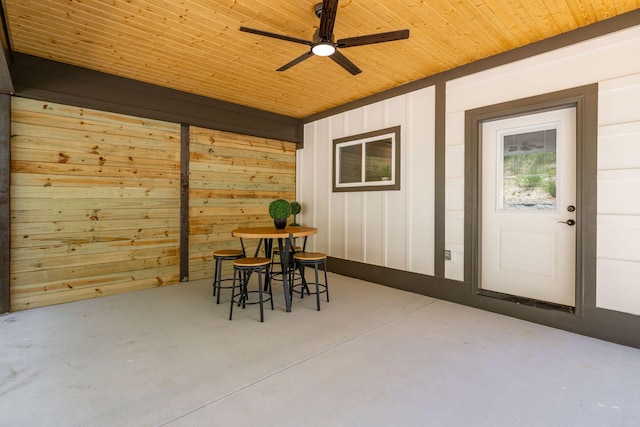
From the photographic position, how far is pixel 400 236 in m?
4.43

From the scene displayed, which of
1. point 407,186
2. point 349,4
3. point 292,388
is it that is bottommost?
point 292,388

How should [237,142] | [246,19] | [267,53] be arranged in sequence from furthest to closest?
[237,142] < [267,53] < [246,19]

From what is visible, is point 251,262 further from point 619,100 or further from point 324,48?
point 619,100

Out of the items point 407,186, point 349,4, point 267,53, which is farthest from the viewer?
point 407,186

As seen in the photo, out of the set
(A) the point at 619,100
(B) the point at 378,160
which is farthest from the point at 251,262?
(A) the point at 619,100

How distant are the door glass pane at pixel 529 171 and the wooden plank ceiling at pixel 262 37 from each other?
0.99m

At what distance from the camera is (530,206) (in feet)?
11.3

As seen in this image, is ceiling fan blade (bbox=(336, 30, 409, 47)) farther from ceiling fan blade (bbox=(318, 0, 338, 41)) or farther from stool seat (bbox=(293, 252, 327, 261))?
stool seat (bbox=(293, 252, 327, 261))

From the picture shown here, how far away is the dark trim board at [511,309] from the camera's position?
2723 millimetres

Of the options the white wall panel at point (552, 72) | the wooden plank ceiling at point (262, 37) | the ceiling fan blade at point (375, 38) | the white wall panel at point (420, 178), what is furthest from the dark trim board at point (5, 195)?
the white wall panel at point (552, 72)

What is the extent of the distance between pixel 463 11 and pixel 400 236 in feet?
8.91

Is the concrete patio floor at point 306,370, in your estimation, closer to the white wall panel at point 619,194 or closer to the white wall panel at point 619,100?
the white wall panel at point 619,194

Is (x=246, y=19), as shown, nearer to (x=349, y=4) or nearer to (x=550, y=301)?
(x=349, y=4)

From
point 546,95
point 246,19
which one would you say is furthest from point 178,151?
point 546,95
